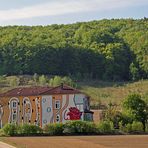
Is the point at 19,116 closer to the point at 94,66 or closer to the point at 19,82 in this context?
the point at 19,82

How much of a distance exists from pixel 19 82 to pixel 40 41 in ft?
115

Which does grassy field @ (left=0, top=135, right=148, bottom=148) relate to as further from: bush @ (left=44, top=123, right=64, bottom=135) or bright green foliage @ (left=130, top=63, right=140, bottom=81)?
bright green foliage @ (left=130, top=63, right=140, bottom=81)

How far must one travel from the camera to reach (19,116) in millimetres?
91438

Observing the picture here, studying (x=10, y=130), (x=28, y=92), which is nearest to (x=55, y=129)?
(x=10, y=130)

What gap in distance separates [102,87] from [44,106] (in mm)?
61276

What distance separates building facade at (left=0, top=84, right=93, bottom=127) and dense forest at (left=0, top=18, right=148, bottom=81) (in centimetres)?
6031

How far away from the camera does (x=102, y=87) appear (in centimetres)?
15050

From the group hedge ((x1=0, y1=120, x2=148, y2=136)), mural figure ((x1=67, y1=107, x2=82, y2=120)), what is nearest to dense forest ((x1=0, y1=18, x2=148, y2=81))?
mural figure ((x1=67, y1=107, x2=82, y2=120))

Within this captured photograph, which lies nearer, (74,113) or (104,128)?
(104,128)

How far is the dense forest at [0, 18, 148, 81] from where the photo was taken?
156m

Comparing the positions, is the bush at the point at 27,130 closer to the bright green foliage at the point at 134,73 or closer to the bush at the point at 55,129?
the bush at the point at 55,129

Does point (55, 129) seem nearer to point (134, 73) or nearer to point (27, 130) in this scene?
point (27, 130)

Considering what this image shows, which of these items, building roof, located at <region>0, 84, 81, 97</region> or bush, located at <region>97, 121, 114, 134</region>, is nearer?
bush, located at <region>97, 121, 114, 134</region>

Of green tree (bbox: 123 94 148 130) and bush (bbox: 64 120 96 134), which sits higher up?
green tree (bbox: 123 94 148 130)
